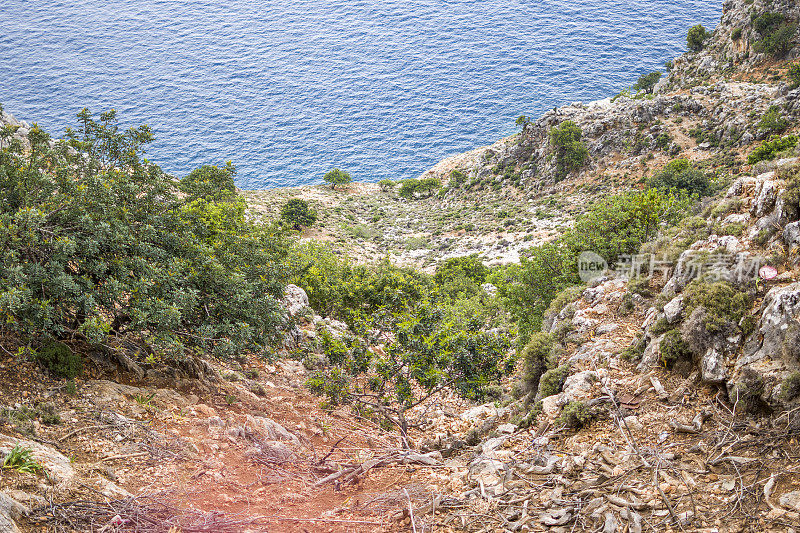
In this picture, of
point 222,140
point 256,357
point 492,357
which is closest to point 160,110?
point 222,140

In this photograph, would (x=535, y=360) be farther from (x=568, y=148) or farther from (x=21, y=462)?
(x=568, y=148)

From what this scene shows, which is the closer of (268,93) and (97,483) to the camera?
(97,483)

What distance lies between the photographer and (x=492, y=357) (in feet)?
57.1

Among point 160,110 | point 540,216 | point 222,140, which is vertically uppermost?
point 160,110

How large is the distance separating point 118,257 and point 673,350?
17.5 metres

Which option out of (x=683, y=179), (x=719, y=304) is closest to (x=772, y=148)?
(x=683, y=179)

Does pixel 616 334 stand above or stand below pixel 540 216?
above

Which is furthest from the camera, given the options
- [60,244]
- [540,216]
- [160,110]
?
[160,110]

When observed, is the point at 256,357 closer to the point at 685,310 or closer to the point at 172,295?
the point at 172,295

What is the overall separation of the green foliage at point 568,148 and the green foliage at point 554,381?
2834 inches

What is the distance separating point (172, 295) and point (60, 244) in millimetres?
3573

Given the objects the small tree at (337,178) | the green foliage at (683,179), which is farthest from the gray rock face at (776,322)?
the small tree at (337,178)

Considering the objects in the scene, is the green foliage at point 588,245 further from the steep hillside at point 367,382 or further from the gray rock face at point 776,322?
the gray rock face at point 776,322

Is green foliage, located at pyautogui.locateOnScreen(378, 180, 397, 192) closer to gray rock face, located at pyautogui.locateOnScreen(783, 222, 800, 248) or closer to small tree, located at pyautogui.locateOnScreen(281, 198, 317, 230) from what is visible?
small tree, located at pyautogui.locateOnScreen(281, 198, 317, 230)
